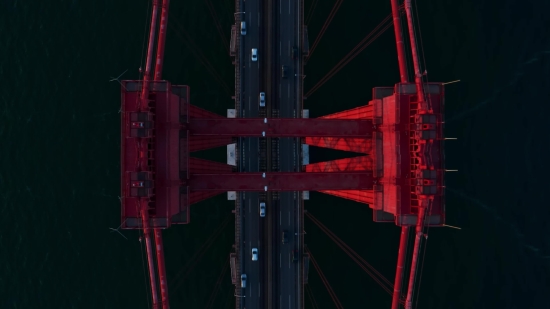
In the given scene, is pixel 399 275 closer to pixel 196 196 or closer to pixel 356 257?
pixel 356 257

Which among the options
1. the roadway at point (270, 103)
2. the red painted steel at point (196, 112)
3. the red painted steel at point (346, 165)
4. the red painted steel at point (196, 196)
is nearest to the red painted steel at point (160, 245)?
the red painted steel at point (196, 196)

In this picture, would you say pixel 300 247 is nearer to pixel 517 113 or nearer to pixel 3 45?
pixel 517 113

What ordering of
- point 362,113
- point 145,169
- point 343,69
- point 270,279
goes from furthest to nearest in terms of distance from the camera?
point 343,69 < point 270,279 < point 362,113 < point 145,169

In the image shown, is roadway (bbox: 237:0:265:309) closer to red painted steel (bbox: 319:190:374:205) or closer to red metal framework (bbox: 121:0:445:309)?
red metal framework (bbox: 121:0:445:309)

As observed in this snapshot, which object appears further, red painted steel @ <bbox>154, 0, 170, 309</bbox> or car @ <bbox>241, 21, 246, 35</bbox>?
car @ <bbox>241, 21, 246, 35</bbox>

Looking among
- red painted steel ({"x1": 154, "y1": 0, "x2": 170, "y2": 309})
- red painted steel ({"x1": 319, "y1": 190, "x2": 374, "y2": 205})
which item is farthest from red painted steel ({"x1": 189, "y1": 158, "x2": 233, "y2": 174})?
red painted steel ({"x1": 319, "y1": 190, "x2": 374, "y2": 205})

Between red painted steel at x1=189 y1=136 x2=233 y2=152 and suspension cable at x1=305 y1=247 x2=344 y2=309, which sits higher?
red painted steel at x1=189 y1=136 x2=233 y2=152

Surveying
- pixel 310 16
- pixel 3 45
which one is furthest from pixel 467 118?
pixel 3 45

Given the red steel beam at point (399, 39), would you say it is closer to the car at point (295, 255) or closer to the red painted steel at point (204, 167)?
the red painted steel at point (204, 167)
